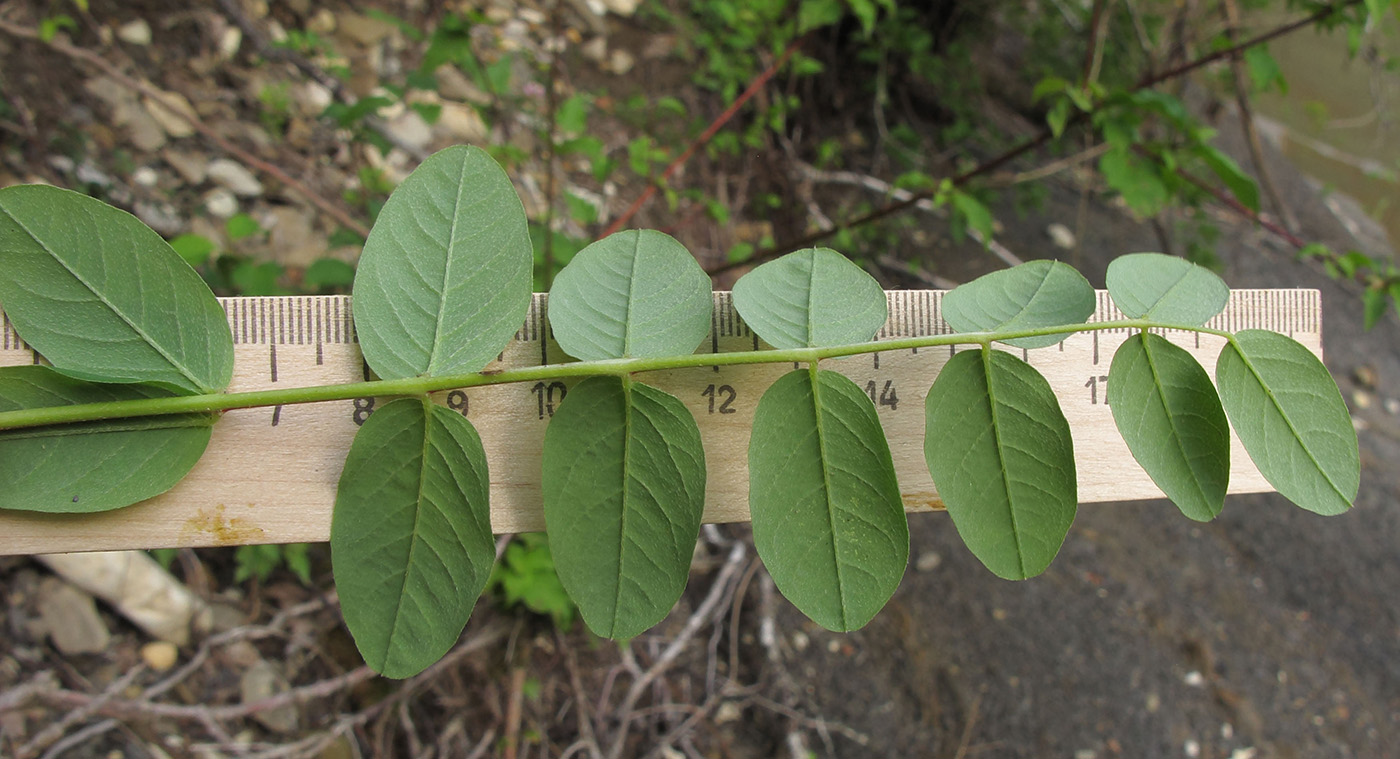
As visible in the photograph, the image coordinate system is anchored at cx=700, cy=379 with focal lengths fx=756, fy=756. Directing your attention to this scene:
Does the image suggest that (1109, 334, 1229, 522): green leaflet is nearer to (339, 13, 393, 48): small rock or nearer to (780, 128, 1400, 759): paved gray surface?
(780, 128, 1400, 759): paved gray surface

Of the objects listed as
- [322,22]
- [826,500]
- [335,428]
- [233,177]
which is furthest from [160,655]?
[322,22]

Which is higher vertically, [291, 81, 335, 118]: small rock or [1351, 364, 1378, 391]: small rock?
[291, 81, 335, 118]: small rock

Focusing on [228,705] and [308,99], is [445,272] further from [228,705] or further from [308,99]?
[308,99]

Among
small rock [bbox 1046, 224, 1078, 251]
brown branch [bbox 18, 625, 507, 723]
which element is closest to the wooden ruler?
brown branch [bbox 18, 625, 507, 723]

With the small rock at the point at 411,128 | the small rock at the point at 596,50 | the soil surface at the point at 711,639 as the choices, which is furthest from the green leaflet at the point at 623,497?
the small rock at the point at 596,50

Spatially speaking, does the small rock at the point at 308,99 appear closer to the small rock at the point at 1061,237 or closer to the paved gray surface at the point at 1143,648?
the paved gray surface at the point at 1143,648

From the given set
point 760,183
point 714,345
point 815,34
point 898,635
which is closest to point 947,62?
point 815,34

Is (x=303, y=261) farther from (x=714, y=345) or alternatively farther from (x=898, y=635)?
(x=898, y=635)

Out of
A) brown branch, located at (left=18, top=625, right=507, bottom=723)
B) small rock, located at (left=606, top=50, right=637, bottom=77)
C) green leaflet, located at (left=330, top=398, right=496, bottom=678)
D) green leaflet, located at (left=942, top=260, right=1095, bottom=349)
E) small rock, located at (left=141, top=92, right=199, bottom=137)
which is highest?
small rock, located at (left=606, top=50, right=637, bottom=77)
